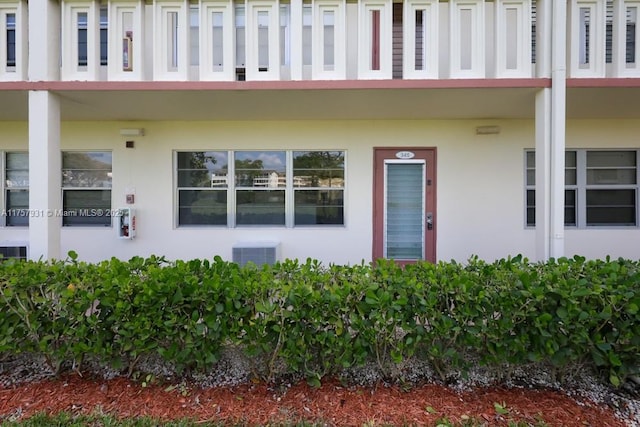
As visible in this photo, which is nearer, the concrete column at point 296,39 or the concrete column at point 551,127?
the concrete column at point 551,127

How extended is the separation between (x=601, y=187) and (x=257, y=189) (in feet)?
19.0

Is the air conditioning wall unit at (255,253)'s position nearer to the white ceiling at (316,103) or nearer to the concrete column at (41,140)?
the white ceiling at (316,103)

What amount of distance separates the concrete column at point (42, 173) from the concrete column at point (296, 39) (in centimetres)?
302

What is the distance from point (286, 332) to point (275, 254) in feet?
9.84

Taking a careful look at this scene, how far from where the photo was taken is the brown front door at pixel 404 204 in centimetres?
600

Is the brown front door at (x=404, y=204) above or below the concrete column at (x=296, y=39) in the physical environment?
below

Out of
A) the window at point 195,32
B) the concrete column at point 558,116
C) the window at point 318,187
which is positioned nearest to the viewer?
the concrete column at point 558,116

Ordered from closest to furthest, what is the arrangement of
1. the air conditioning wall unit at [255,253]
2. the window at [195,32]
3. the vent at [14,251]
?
the window at [195,32]
the air conditioning wall unit at [255,253]
the vent at [14,251]

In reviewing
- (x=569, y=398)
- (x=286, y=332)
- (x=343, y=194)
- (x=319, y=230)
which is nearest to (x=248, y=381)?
(x=286, y=332)

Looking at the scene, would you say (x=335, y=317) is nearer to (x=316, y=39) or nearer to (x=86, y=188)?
(x=316, y=39)

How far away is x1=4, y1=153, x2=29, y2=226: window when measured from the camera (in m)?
6.19

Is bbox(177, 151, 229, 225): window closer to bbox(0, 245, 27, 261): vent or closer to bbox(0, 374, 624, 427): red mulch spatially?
bbox(0, 245, 27, 261): vent

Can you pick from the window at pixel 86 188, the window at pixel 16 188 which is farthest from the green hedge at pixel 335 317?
the window at pixel 16 188

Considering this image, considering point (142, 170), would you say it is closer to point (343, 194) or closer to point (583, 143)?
point (343, 194)
